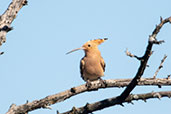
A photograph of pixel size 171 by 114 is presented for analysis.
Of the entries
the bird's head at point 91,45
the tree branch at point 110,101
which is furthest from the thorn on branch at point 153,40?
the bird's head at point 91,45

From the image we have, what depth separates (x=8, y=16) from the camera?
17.4ft

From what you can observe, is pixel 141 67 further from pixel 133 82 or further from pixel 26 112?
pixel 26 112

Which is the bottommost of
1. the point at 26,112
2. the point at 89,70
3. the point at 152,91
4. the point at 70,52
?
the point at 152,91

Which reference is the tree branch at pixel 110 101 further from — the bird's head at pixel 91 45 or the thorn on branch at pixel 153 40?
the bird's head at pixel 91 45

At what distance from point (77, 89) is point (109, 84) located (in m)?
0.60

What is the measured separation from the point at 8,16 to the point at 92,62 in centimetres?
425

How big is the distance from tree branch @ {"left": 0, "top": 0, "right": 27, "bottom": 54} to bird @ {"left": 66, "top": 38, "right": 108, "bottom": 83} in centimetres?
397

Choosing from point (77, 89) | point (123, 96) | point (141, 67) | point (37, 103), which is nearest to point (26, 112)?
point (37, 103)

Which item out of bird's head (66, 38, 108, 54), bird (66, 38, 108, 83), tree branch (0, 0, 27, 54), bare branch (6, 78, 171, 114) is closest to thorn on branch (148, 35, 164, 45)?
bare branch (6, 78, 171, 114)

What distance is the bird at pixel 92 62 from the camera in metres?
9.11

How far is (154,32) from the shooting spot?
463 cm

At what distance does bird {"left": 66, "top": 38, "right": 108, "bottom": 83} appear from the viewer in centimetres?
911

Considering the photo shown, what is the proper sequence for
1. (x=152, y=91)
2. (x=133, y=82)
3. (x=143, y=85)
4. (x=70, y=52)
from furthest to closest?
(x=70, y=52) < (x=143, y=85) < (x=152, y=91) < (x=133, y=82)

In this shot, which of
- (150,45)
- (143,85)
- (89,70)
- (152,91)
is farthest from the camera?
(89,70)
